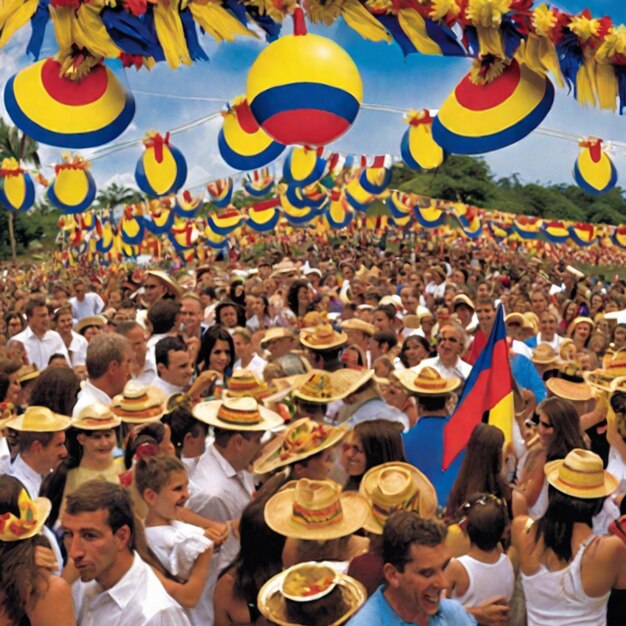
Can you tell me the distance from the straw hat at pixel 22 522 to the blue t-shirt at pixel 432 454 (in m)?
2.09

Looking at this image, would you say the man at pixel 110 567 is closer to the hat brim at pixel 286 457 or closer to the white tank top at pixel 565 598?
the hat brim at pixel 286 457

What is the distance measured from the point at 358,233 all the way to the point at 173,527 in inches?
1349

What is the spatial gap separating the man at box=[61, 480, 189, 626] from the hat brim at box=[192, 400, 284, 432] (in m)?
1.12

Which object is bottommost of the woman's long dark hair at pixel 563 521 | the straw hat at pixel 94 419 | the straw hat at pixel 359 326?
the straw hat at pixel 359 326

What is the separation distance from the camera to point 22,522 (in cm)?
249

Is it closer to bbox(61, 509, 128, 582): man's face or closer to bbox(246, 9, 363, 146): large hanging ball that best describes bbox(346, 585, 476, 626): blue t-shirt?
bbox(61, 509, 128, 582): man's face

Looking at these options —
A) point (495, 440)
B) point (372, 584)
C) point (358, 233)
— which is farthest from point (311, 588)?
point (358, 233)

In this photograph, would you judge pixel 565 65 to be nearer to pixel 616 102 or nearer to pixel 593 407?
pixel 616 102

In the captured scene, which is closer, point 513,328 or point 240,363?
point 240,363

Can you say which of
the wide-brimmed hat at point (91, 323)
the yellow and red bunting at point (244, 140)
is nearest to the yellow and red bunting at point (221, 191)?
the yellow and red bunting at point (244, 140)

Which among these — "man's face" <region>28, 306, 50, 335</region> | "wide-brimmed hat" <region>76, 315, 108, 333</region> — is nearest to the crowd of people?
"man's face" <region>28, 306, 50, 335</region>

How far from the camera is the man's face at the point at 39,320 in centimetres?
680

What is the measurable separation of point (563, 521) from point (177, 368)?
2.69m

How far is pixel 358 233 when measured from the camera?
121 feet
